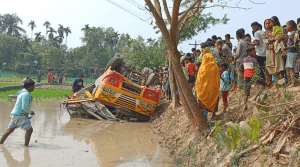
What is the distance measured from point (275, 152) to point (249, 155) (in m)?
0.43

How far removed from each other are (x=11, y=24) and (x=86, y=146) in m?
77.4

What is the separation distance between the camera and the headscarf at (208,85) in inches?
245

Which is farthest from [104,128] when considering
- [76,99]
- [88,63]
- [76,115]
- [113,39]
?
[113,39]

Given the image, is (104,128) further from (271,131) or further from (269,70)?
(271,131)

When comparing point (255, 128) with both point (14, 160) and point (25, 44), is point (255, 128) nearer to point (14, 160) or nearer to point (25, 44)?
point (14, 160)

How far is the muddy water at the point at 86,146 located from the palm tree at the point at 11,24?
7247cm

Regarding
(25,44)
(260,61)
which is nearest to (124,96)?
(260,61)

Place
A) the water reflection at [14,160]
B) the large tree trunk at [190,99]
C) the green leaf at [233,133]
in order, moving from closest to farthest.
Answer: the green leaf at [233,133], the water reflection at [14,160], the large tree trunk at [190,99]

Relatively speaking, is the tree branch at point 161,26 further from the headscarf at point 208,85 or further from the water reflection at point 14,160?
the water reflection at point 14,160

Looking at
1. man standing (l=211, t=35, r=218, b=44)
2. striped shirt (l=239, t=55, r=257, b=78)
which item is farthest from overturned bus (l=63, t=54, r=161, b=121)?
striped shirt (l=239, t=55, r=257, b=78)

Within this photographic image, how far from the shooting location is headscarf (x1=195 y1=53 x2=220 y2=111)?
6.21 m

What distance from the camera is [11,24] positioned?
7662 centimetres

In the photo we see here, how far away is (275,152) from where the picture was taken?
12.8ft

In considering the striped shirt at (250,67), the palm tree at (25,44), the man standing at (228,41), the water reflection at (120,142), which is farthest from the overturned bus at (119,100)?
the palm tree at (25,44)
